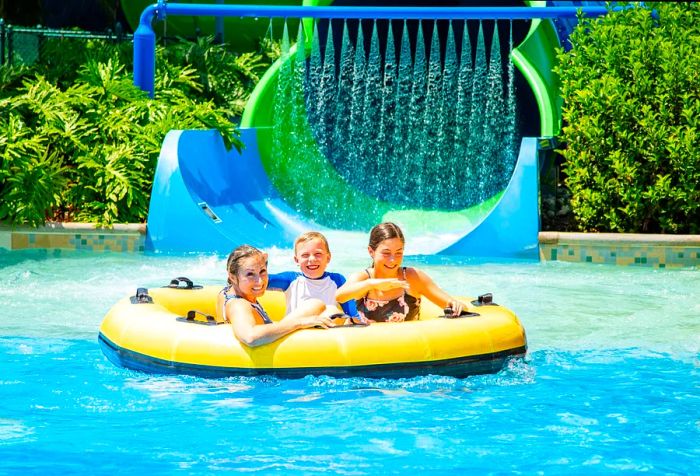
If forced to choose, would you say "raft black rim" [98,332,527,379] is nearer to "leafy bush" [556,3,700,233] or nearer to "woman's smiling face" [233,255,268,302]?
"woman's smiling face" [233,255,268,302]

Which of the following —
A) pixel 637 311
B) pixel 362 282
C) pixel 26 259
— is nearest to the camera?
pixel 362 282

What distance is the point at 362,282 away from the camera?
6336 mm

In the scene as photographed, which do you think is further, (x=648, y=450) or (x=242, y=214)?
(x=242, y=214)

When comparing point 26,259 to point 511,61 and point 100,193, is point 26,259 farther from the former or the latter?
point 511,61

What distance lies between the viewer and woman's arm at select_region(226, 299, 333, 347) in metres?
5.96

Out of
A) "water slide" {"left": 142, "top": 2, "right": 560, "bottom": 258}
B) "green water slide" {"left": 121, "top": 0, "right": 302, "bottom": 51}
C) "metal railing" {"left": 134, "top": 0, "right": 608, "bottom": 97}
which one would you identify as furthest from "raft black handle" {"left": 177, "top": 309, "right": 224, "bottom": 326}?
"green water slide" {"left": 121, "top": 0, "right": 302, "bottom": 51}

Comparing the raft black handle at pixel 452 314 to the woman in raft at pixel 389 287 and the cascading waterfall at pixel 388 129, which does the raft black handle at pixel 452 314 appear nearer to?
the woman in raft at pixel 389 287

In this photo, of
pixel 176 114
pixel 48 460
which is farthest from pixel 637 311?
pixel 176 114

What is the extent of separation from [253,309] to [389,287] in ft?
2.53

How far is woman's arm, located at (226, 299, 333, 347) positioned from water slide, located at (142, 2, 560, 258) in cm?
469

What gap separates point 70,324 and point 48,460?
9.24 feet

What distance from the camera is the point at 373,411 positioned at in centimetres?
567

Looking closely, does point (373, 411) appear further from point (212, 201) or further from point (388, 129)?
point (388, 129)

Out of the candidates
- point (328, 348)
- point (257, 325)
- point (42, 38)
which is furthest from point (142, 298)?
point (42, 38)
